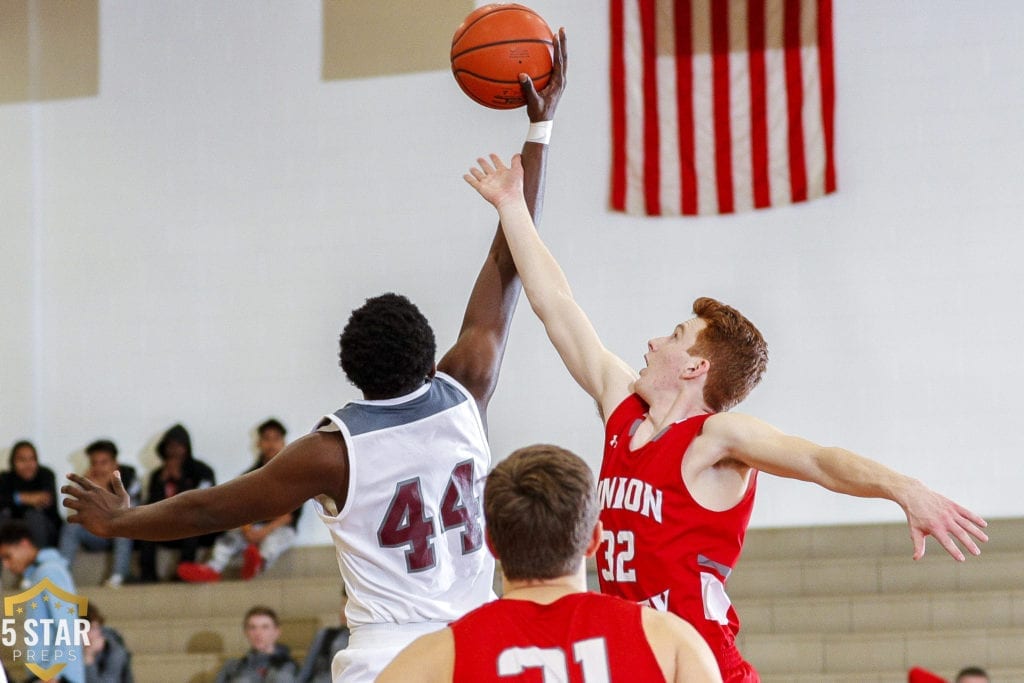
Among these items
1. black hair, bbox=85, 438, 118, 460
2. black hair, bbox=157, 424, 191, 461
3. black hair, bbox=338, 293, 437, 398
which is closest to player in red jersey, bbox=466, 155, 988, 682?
black hair, bbox=338, 293, 437, 398

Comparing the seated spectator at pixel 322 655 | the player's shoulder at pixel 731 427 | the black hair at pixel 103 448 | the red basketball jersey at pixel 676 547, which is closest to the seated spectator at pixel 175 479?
the black hair at pixel 103 448

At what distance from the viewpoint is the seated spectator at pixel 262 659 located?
8406 mm

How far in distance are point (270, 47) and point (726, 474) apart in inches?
361

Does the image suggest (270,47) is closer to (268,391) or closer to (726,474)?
(268,391)

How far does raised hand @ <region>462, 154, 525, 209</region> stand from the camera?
4.18 metres

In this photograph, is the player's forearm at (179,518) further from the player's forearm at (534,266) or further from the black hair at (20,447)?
the black hair at (20,447)

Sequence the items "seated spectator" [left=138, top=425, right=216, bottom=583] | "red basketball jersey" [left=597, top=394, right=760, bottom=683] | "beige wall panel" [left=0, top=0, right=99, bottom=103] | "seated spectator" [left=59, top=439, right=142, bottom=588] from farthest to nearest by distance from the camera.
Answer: "beige wall panel" [left=0, top=0, right=99, bottom=103] < "seated spectator" [left=59, top=439, right=142, bottom=588] < "seated spectator" [left=138, top=425, right=216, bottom=583] < "red basketball jersey" [left=597, top=394, right=760, bottom=683]

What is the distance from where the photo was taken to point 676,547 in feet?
11.0

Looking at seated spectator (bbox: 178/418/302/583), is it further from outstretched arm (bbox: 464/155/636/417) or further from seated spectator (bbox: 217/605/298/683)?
outstretched arm (bbox: 464/155/636/417)

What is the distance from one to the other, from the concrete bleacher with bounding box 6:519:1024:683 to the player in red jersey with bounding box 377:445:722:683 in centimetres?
608

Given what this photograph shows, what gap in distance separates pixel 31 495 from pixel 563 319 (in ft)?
26.9

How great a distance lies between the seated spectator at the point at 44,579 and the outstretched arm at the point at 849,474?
6050mm

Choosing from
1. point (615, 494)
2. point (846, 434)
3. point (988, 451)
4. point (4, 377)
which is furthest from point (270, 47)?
point (615, 494)

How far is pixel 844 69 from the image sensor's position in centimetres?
1013
